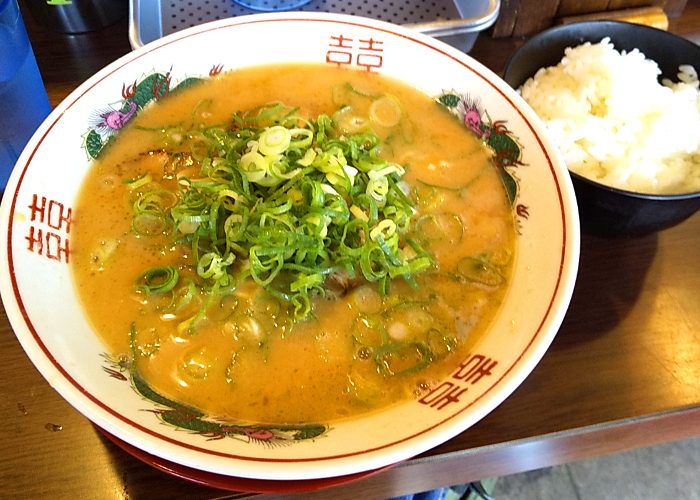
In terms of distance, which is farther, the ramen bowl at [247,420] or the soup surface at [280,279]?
the soup surface at [280,279]

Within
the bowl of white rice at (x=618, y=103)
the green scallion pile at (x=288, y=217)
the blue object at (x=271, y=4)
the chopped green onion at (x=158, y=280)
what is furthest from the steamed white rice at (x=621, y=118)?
the chopped green onion at (x=158, y=280)

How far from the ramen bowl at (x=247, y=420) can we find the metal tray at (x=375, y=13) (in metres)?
0.29

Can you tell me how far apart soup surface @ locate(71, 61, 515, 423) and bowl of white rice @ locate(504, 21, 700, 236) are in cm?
29

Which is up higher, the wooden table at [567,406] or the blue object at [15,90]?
the blue object at [15,90]

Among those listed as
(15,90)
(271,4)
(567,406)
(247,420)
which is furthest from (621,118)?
(15,90)

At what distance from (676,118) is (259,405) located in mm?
1258

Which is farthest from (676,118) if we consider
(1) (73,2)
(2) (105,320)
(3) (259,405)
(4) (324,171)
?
(1) (73,2)

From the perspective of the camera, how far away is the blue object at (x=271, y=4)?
188cm

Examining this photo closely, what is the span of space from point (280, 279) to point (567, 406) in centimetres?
66

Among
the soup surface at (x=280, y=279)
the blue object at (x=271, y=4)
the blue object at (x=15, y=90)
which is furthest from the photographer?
the blue object at (x=271, y=4)

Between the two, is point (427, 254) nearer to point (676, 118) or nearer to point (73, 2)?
point (676, 118)

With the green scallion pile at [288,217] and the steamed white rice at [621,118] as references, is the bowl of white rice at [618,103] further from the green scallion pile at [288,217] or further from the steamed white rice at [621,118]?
the green scallion pile at [288,217]

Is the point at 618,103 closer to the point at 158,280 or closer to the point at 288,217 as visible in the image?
the point at 288,217

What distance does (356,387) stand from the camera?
3.64ft
